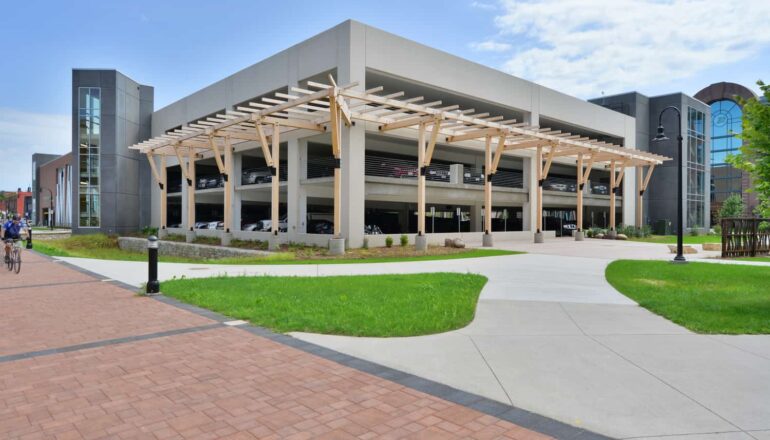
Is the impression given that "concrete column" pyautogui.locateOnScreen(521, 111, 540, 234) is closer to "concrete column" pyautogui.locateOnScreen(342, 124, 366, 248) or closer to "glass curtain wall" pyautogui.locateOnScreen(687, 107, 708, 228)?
"concrete column" pyautogui.locateOnScreen(342, 124, 366, 248)

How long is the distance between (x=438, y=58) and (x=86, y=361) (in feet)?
88.3

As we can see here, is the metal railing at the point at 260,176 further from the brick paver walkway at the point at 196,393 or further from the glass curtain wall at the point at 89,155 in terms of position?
the brick paver walkway at the point at 196,393

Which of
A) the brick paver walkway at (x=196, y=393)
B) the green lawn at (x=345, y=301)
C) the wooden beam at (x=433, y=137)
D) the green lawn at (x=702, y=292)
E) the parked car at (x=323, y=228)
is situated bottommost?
the brick paver walkway at (x=196, y=393)

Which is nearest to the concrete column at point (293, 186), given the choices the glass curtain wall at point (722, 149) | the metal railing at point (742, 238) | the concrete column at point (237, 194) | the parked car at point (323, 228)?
the parked car at point (323, 228)

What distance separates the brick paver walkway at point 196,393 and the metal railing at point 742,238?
23.3 metres

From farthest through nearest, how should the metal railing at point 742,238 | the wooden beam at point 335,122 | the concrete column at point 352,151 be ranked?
the concrete column at point 352,151 → the metal railing at point 742,238 → the wooden beam at point 335,122

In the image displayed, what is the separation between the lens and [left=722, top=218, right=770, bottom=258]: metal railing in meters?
22.1

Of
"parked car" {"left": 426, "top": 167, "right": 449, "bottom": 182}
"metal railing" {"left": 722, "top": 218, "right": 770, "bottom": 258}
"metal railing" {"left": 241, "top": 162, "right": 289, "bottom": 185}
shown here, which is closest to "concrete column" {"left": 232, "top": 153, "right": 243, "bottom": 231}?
"metal railing" {"left": 241, "top": 162, "right": 289, "bottom": 185}

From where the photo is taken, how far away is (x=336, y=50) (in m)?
25.0

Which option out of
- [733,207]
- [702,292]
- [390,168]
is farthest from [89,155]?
[733,207]

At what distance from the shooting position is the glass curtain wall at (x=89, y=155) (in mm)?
43719

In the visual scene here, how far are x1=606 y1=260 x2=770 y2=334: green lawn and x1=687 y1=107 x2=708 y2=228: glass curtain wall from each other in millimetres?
44498

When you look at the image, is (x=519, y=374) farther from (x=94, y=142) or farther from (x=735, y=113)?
(x=735, y=113)

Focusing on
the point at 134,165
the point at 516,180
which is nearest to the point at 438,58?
the point at 516,180
